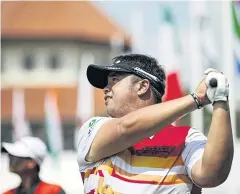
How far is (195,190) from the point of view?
Answer: 241 cm

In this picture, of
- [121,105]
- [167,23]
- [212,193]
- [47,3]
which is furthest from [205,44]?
[47,3]

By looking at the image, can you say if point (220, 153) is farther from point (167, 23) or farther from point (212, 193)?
point (167, 23)

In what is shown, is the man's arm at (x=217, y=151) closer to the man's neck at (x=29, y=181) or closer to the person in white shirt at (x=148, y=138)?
the person in white shirt at (x=148, y=138)

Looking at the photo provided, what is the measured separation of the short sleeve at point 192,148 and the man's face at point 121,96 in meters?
0.23

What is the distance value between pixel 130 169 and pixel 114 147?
3.6 inches

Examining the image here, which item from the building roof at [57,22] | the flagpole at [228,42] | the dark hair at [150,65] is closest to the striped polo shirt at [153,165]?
the dark hair at [150,65]

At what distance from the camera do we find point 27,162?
407cm

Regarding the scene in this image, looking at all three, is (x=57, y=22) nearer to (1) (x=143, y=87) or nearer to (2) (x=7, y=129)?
(2) (x=7, y=129)

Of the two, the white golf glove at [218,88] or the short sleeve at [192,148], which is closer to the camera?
the white golf glove at [218,88]

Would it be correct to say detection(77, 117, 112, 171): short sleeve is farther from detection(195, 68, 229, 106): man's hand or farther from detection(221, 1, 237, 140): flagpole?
detection(221, 1, 237, 140): flagpole

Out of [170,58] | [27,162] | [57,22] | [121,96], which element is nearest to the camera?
[121,96]

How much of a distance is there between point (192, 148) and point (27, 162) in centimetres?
188

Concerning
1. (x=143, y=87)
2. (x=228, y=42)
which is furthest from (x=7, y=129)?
(x=143, y=87)

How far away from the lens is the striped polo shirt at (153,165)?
236 cm
